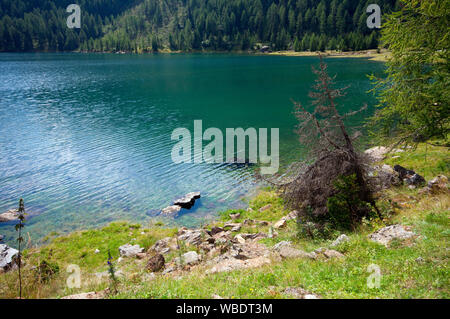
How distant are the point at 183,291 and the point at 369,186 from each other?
33.4 ft

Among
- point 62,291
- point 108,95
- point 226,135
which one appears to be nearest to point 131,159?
point 226,135

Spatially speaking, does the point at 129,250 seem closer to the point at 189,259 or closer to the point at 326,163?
the point at 189,259

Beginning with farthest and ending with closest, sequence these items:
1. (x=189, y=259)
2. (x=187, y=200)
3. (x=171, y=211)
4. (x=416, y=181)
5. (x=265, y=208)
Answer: (x=187, y=200)
(x=171, y=211)
(x=265, y=208)
(x=416, y=181)
(x=189, y=259)

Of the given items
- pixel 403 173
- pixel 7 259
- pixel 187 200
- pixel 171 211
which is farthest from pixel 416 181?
pixel 7 259

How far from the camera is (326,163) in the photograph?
13469 mm

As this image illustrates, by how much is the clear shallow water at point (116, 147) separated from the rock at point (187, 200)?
642 millimetres

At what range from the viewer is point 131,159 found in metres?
29.2

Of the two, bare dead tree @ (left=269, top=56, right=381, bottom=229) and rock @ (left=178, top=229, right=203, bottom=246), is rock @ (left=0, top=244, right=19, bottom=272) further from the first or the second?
bare dead tree @ (left=269, top=56, right=381, bottom=229)

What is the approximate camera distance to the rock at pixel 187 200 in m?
20.6

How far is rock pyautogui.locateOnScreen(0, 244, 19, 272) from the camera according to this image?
13287mm

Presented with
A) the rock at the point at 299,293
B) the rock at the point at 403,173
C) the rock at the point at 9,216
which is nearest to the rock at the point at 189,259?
the rock at the point at 299,293

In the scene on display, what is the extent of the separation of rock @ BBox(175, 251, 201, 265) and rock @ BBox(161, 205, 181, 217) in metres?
7.11

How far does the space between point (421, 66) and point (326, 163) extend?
7281mm
